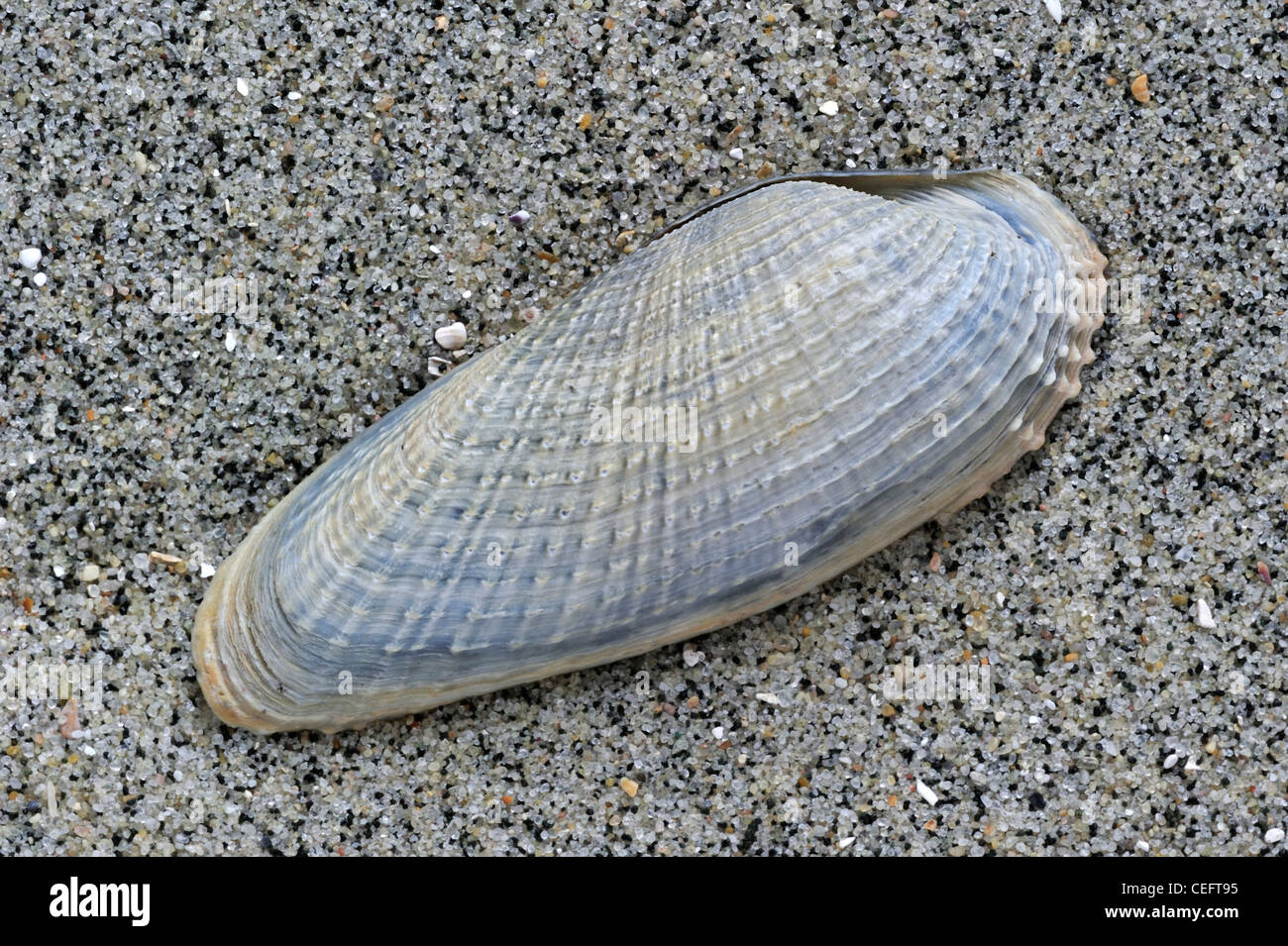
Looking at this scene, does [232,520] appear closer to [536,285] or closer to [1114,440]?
[536,285]

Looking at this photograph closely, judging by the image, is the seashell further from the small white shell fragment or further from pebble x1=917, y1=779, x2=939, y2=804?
pebble x1=917, y1=779, x2=939, y2=804
